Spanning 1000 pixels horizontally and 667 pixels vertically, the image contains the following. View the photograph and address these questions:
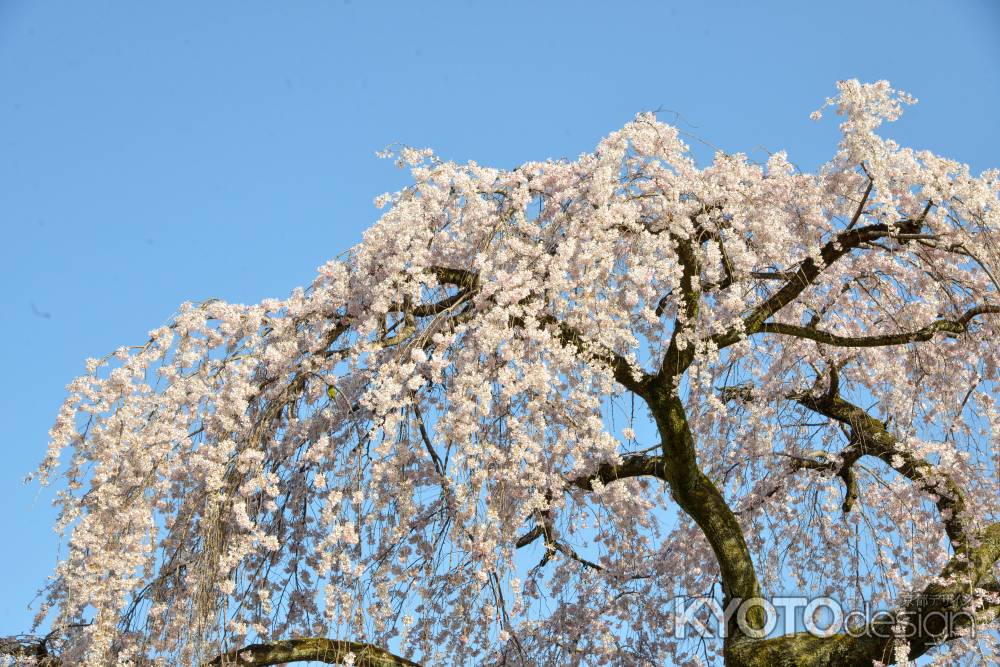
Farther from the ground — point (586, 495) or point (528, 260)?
point (528, 260)

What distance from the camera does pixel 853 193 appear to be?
5.73 metres

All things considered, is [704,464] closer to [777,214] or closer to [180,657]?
[777,214]

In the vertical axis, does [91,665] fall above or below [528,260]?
below

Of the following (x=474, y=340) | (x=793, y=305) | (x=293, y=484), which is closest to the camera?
(x=474, y=340)

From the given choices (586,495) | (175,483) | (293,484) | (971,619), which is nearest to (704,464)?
(586,495)

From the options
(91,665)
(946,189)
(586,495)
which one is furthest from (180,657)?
(946,189)

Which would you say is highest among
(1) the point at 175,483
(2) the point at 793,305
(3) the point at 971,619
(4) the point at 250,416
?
(2) the point at 793,305

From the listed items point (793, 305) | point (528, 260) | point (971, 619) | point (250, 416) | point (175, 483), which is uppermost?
point (793, 305)

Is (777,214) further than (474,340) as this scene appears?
Yes

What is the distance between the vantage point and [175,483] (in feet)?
16.3

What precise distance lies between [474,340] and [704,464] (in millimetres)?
2906

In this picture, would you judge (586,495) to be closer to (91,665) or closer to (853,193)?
(853,193)

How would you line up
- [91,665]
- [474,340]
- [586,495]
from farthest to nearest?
1. [586,495]
2. [474,340]
3. [91,665]

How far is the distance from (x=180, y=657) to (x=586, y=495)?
9.06 ft
